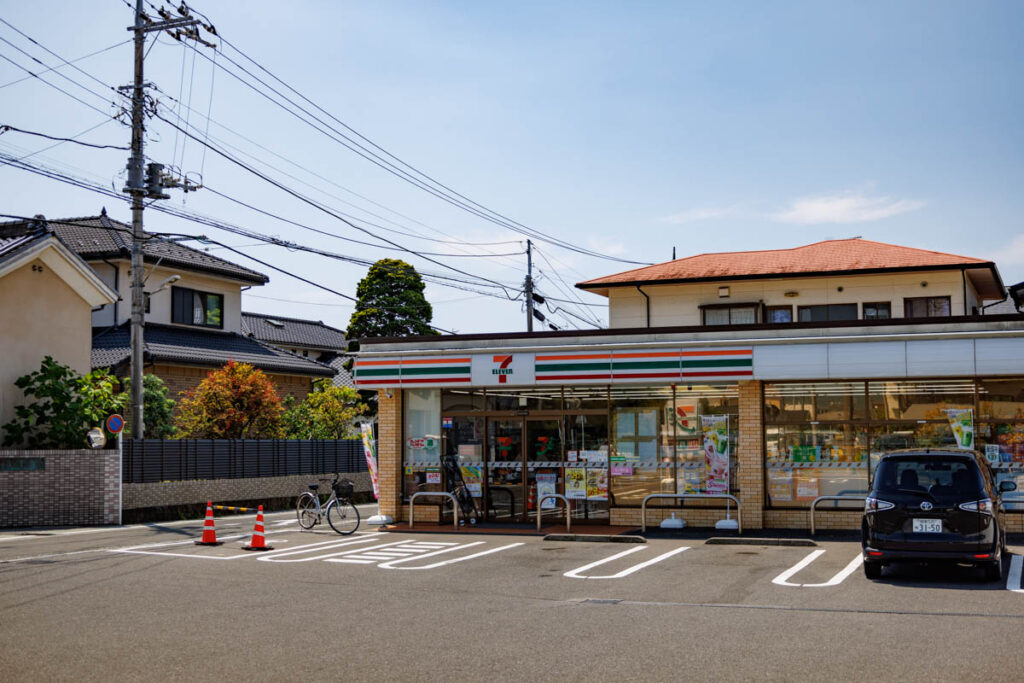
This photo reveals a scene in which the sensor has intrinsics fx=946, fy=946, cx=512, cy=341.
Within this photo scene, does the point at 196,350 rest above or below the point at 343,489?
above

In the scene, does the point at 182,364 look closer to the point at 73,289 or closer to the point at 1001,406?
the point at 73,289

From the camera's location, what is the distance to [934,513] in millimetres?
11789

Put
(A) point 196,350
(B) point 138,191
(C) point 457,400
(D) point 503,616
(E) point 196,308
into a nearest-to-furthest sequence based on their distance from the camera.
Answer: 1. (D) point 503,616
2. (C) point 457,400
3. (B) point 138,191
4. (A) point 196,350
5. (E) point 196,308

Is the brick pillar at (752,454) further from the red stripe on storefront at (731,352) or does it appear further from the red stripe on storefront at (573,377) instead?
the red stripe on storefront at (573,377)

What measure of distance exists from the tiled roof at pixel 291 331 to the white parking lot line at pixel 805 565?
38.3m

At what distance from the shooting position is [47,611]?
10375 mm

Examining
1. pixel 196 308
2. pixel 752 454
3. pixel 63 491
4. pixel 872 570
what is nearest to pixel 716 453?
pixel 752 454

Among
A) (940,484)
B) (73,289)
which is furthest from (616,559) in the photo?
(73,289)

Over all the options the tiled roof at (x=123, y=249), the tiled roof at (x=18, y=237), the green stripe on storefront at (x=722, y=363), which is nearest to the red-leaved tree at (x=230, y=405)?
the tiled roof at (x=123, y=249)

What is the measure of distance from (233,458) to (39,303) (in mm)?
6718

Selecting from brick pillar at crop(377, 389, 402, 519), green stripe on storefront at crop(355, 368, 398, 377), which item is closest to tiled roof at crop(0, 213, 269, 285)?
green stripe on storefront at crop(355, 368, 398, 377)

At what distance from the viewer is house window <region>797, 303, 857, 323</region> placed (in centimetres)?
2562

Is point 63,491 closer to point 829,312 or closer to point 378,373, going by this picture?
point 378,373

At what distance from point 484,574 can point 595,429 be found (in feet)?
22.2
